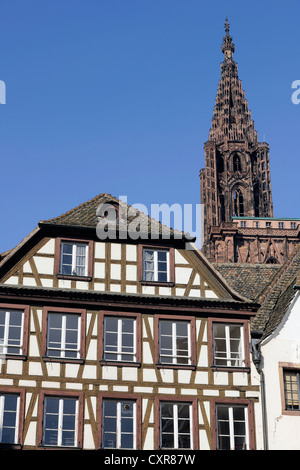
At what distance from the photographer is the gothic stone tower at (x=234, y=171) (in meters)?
121

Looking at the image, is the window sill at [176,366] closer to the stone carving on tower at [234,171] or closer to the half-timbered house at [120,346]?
the half-timbered house at [120,346]

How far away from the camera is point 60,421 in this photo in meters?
26.0

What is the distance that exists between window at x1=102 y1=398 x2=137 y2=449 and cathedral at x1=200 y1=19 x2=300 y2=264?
219 ft

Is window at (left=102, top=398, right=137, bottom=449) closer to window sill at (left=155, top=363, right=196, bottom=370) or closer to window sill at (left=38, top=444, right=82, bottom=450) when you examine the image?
window sill at (left=38, top=444, right=82, bottom=450)

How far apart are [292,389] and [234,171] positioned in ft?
326

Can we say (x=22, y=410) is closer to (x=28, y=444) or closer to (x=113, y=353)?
(x=28, y=444)

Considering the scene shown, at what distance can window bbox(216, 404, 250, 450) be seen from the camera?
26.7 metres

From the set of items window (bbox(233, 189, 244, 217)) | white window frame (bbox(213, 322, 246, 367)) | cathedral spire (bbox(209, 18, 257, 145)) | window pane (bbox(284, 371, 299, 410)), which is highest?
cathedral spire (bbox(209, 18, 257, 145))

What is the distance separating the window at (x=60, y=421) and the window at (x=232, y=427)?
4352 millimetres

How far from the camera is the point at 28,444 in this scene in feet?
83.2

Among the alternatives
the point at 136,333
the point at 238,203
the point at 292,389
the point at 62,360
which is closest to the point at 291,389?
the point at 292,389

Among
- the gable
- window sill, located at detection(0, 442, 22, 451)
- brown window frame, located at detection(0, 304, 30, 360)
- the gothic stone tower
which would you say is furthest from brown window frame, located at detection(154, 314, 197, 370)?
the gothic stone tower

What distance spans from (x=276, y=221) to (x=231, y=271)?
6339 cm

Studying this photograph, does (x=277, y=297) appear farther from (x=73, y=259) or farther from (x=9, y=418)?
(x=9, y=418)
